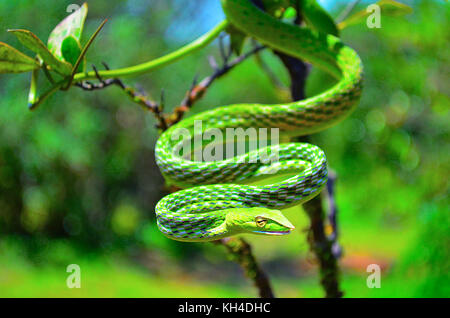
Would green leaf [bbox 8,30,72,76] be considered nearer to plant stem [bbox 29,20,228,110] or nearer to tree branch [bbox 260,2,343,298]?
plant stem [bbox 29,20,228,110]

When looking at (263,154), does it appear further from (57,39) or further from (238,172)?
(57,39)

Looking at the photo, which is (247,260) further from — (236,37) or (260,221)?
(236,37)

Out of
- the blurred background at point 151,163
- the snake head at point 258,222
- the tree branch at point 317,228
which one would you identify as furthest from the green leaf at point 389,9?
the blurred background at point 151,163

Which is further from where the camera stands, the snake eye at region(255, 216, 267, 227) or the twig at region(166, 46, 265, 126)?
the twig at region(166, 46, 265, 126)

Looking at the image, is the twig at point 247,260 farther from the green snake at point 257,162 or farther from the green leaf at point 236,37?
the green leaf at point 236,37

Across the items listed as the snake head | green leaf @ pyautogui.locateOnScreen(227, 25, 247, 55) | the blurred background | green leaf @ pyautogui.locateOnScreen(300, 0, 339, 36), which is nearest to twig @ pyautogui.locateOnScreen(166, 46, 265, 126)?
green leaf @ pyautogui.locateOnScreen(227, 25, 247, 55)

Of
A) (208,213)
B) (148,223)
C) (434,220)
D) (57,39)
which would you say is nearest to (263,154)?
(208,213)
